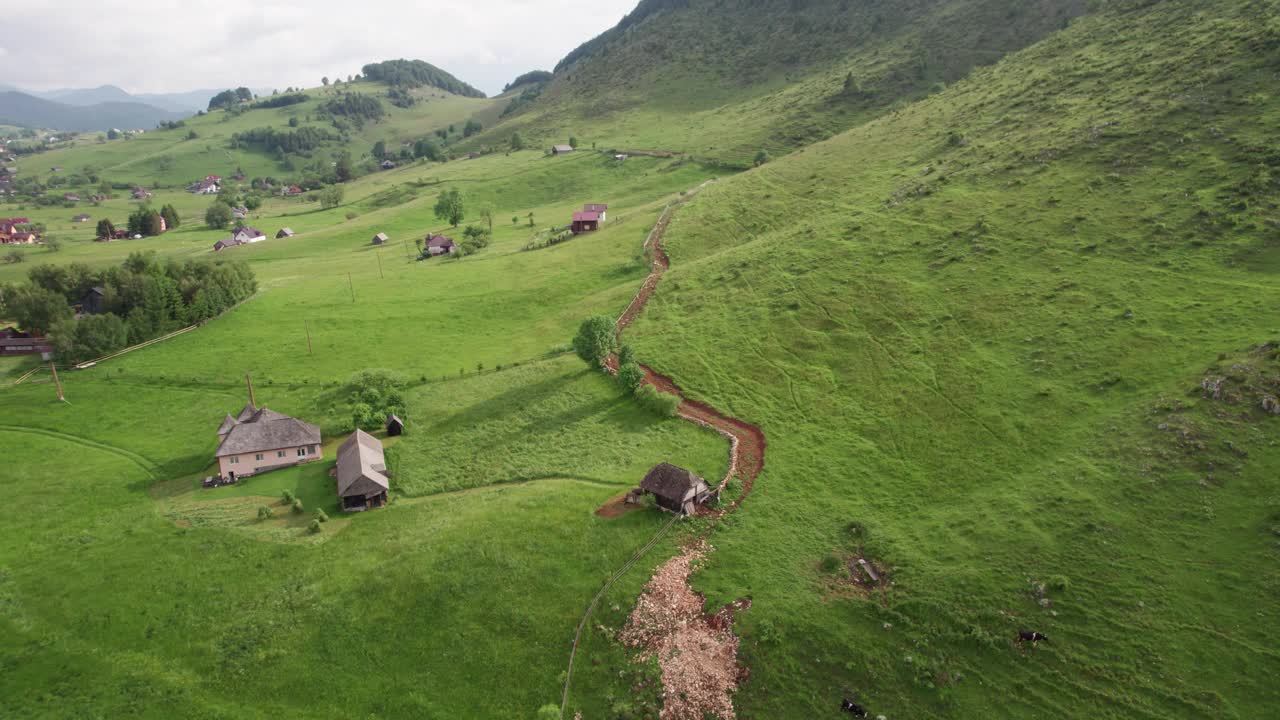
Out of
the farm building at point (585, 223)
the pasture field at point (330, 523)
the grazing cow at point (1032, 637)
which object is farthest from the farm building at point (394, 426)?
the farm building at point (585, 223)

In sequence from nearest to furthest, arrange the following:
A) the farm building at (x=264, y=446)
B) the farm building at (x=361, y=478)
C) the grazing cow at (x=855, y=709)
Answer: the grazing cow at (x=855, y=709) → the farm building at (x=361, y=478) → the farm building at (x=264, y=446)

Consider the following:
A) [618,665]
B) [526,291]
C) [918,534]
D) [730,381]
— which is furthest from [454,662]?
[526,291]

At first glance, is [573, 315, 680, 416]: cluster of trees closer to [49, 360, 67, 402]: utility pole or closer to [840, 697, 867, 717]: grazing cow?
[840, 697, 867, 717]: grazing cow

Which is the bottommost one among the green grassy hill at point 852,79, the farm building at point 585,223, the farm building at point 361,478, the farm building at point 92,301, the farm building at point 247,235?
the farm building at point 361,478

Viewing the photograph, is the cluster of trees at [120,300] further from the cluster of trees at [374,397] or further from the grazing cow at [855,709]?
the grazing cow at [855,709]

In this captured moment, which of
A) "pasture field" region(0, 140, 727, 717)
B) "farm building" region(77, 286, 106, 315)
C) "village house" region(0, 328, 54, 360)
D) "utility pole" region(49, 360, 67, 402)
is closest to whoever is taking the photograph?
"pasture field" region(0, 140, 727, 717)

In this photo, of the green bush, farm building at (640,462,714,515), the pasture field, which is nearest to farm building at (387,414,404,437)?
the pasture field

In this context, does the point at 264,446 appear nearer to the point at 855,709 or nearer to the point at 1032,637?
the point at 855,709
